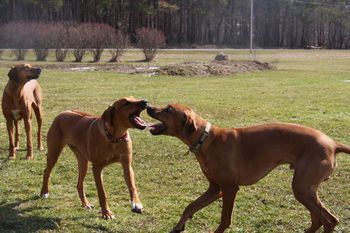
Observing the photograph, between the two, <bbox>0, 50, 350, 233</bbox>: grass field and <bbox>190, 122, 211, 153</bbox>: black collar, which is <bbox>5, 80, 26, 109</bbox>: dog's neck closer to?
<bbox>0, 50, 350, 233</bbox>: grass field

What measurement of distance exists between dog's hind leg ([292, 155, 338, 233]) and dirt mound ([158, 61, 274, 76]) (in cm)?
2220

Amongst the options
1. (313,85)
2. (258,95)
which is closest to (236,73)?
(313,85)

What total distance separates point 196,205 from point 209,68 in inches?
920

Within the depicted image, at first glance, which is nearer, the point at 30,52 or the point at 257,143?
the point at 257,143

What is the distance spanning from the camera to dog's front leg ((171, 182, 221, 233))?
5578mm

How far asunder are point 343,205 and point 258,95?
12442 millimetres

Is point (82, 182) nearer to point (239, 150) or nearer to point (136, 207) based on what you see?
point (136, 207)

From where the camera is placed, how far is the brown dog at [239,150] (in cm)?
524

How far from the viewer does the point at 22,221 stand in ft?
19.7

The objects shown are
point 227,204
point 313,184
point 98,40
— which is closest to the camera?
point 313,184

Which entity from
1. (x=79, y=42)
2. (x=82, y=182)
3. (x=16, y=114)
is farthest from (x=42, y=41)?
(x=82, y=182)

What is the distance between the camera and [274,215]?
6270mm

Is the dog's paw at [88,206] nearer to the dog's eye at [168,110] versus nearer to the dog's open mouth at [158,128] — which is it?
the dog's open mouth at [158,128]

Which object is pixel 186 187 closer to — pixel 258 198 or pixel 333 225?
pixel 258 198
